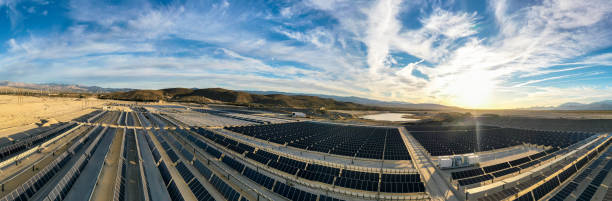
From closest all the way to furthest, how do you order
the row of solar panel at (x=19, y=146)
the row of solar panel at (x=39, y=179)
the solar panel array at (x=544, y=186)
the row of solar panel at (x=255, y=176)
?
the row of solar panel at (x=39, y=179), the solar panel array at (x=544, y=186), the row of solar panel at (x=255, y=176), the row of solar panel at (x=19, y=146)

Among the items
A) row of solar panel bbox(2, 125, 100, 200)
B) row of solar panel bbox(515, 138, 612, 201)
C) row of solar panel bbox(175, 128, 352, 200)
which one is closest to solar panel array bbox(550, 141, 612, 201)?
row of solar panel bbox(515, 138, 612, 201)

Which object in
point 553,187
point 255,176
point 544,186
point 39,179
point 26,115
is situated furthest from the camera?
point 26,115

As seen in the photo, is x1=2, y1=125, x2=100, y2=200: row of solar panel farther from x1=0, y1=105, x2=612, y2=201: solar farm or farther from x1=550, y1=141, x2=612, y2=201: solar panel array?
x1=550, y1=141, x2=612, y2=201: solar panel array

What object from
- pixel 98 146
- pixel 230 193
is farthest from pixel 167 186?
pixel 98 146

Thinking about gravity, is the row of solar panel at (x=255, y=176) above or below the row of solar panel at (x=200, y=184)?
above

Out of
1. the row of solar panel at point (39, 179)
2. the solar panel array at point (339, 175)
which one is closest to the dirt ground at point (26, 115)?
the row of solar panel at point (39, 179)

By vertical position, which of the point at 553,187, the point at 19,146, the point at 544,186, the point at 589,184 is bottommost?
the point at 19,146

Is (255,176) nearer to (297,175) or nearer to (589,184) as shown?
(297,175)

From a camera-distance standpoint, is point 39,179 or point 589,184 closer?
point 39,179

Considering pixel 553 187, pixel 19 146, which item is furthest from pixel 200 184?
pixel 19 146

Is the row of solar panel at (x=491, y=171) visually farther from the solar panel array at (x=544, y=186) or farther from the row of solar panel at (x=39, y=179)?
the row of solar panel at (x=39, y=179)

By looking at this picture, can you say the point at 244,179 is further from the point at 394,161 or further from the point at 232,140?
the point at 394,161

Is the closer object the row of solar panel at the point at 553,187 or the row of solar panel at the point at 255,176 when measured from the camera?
the row of solar panel at the point at 553,187
